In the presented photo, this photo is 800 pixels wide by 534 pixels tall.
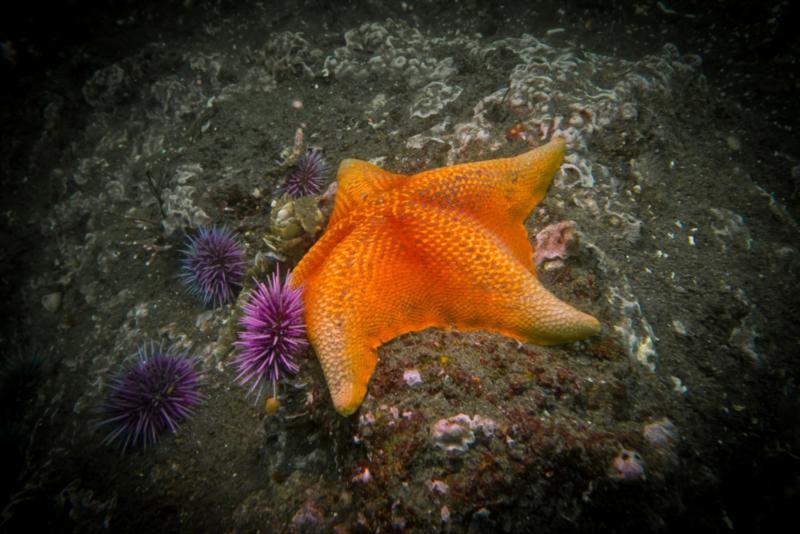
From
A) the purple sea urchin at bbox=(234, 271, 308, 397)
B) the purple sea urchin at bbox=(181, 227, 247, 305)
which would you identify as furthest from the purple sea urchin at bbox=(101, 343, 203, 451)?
the purple sea urchin at bbox=(234, 271, 308, 397)

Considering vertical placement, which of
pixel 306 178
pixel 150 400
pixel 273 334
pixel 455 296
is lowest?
pixel 150 400

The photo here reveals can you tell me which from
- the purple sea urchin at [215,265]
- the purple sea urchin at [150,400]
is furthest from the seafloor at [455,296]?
the purple sea urchin at [215,265]

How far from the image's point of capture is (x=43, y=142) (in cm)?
610

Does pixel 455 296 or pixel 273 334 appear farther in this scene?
pixel 273 334

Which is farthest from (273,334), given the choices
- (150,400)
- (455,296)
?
(150,400)

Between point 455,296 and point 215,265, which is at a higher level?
point 455,296

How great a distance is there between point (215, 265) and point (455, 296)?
265 centimetres

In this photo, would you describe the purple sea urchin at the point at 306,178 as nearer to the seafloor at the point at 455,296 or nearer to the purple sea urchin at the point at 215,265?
the seafloor at the point at 455,296

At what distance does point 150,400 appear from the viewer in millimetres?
3449

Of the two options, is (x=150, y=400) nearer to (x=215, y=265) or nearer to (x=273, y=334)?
(x=215, y=265)

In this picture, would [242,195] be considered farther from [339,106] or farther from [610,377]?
[610,377]

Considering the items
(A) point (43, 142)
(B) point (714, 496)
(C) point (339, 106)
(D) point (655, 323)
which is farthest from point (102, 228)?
(B) point (714, 496)

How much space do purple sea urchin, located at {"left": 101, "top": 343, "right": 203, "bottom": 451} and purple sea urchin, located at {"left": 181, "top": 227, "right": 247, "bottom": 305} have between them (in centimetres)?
76

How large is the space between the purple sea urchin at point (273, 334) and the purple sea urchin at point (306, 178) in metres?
1.72
